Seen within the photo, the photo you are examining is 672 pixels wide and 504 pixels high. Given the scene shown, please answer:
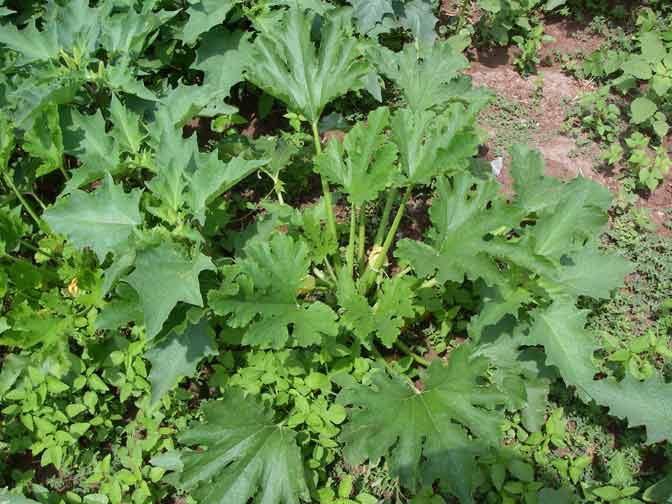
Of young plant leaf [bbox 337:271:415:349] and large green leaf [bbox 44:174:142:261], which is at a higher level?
large green leaf [bbox 44:174:142:261]

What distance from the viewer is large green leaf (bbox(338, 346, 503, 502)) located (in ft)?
7.90

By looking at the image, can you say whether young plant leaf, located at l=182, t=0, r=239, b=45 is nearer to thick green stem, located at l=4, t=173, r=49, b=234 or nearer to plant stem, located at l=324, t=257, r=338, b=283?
thick green stem, located at l=4, t=173, r=49, b=234

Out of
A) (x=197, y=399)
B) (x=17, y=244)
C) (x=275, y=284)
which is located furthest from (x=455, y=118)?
(x=17, y=244)

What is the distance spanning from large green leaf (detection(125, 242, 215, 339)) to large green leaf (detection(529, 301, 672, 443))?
1.55m

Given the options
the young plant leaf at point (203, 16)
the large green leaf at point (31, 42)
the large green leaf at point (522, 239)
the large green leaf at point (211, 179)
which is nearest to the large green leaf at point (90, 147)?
the large green leaf at point (31, 42)

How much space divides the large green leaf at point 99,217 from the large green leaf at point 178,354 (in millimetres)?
492

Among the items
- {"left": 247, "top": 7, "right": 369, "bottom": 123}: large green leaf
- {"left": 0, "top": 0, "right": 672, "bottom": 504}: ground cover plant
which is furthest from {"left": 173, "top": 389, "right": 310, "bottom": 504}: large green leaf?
{"left": 247, "top": 7, "right": 369, "bottom": 123}: large green leaf

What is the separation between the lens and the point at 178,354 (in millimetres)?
2869

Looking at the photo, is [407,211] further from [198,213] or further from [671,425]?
[671,425]

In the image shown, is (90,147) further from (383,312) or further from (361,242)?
(383,312)

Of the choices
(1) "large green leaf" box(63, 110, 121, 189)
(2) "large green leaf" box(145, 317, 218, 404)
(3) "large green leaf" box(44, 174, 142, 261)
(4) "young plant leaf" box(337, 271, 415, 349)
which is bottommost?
(2) "large green leaf" box(145, 317, 218, 404)

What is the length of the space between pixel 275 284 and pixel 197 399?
932mm

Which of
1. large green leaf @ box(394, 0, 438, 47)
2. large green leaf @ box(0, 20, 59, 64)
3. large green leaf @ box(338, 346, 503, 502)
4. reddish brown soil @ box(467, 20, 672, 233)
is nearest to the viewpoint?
large green leaf @ box(338, 346, 503, 502)

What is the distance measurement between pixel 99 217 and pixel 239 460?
127 centimetres
